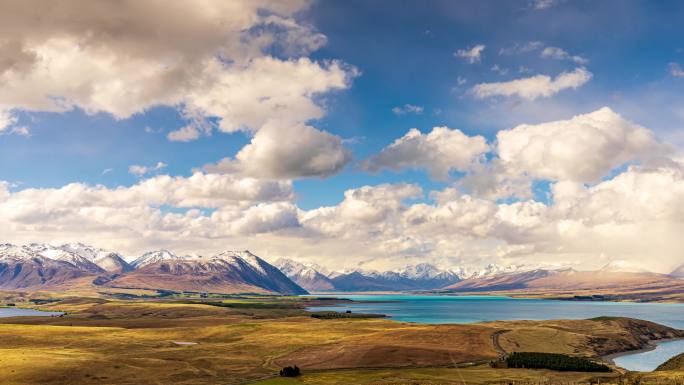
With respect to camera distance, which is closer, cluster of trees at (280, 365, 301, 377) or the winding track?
cluster of trees at (280, 365, 301, 377)

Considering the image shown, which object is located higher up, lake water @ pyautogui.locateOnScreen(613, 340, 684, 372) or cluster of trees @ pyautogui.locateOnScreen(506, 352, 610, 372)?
cluster of trees @ pyautogui.locateOnScreen(506, 352, 610, 372)

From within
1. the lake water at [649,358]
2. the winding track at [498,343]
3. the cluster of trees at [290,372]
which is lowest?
the lake water at [649,358]

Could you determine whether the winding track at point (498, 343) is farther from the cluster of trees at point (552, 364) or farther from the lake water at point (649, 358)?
the lake water at point (649, 358)

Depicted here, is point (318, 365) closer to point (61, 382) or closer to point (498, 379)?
point (498, 379)

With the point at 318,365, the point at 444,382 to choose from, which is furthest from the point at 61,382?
the point at 444,382

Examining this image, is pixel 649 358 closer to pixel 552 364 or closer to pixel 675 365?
pixel 675 365

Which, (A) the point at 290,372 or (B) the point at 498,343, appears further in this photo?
(B) the point at 498,343

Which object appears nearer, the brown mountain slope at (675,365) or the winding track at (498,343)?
the brown mountain slope at (675,365)

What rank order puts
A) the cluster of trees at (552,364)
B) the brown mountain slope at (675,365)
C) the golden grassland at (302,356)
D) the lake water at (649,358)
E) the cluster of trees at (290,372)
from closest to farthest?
the golden grassland at (302,356) → the cluster of trees at (290,372) → the brown mountain slope at (675,365) → the cluster of trees at (552,364) → the lake water at (649,358)

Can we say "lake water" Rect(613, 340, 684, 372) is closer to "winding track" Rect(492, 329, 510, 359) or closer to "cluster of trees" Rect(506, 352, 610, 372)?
"cluster of trees" Rect(506, 352, 610, 372)

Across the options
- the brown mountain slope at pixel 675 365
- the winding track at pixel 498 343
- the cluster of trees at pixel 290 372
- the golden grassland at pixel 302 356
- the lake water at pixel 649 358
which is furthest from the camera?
the winding track at pixel 498 343

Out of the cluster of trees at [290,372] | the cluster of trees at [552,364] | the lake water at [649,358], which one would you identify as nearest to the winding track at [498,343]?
the cluster of trees at [552,364]

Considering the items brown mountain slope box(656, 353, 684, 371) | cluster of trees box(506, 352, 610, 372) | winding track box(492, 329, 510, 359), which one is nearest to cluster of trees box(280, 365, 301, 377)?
cluster of trees box(506, 352, 610, 372)

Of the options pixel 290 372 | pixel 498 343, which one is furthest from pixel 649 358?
pixel 290 372
